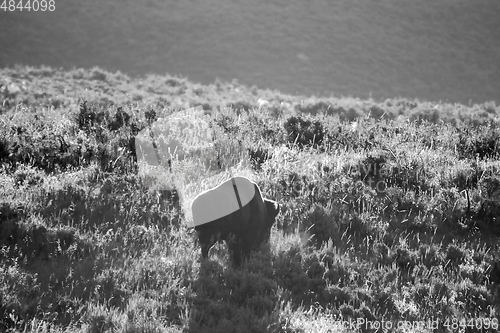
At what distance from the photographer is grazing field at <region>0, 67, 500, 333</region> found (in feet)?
17.8

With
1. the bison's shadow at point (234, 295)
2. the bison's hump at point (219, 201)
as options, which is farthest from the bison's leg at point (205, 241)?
the bison's hump at point (219, 201)

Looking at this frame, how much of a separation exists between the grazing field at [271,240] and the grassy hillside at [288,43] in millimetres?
22035

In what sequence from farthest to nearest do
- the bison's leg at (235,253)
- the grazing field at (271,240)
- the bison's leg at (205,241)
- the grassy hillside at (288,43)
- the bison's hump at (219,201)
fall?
the grassy hillside at (288,43) → the bison's leg at (235,253) → the bison's leg at (205,241) → the bison's hump at (219,201) → the grazing field at (271,240)

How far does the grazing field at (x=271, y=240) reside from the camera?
543 cm

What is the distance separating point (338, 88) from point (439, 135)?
76.0 ft

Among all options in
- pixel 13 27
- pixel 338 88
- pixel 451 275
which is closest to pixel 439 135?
pixel 451 275

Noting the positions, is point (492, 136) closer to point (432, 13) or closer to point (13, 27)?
point (13, 27)

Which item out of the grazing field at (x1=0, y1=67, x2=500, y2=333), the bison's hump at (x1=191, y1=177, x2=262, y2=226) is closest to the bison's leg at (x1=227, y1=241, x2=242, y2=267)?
the grazing field at (x1=0, y1=67, x2=500, y2=333)

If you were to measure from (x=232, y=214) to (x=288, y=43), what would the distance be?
38900 millimetres

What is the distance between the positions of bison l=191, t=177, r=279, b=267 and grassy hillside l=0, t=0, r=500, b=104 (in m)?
25.6

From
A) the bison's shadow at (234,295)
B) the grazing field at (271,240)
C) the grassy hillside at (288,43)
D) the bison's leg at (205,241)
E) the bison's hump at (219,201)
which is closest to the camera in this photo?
the bison's shadow at (234,295)

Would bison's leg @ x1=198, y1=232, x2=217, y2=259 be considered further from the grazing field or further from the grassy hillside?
the grassy hillside

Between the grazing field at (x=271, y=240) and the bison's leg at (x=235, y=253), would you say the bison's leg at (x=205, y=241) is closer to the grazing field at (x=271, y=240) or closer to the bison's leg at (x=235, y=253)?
the grazing field at (x=271, y=240)

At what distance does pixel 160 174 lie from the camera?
27.3ft
